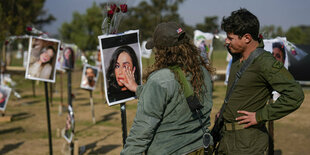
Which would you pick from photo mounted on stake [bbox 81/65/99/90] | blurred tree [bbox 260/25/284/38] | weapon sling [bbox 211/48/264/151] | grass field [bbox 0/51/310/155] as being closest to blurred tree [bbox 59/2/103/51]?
grass field [bbox 0/51/310/155]

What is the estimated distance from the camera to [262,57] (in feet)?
8.52

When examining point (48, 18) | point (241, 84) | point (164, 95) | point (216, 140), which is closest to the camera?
point (164, 95)

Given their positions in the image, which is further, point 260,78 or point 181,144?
point 260,78

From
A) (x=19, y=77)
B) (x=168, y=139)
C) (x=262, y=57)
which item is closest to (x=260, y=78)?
(x=262, y=57)

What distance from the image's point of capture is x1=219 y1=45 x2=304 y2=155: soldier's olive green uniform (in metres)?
2.47

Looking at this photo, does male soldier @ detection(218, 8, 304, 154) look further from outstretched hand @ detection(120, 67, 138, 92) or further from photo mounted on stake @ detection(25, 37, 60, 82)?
photo mounted on stake @ detection(25, 37, 60, 82)

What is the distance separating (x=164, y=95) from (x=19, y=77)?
23985 mm

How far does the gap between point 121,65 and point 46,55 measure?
3169mm

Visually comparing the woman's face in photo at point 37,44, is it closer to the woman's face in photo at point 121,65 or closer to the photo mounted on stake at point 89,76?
the woman's face in photo at point 121,65

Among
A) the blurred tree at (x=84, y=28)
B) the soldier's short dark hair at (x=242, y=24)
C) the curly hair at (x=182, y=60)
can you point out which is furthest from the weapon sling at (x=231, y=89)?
the blurred tree at (x=84, y=28)

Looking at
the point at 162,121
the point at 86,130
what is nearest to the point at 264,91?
the point at 162,121

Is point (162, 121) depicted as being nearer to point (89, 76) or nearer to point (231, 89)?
point (231, 89)

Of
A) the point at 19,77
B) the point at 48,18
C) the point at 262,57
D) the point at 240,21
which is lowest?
the point at 19,77

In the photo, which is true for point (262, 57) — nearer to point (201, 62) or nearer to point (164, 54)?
point (201, 62)
